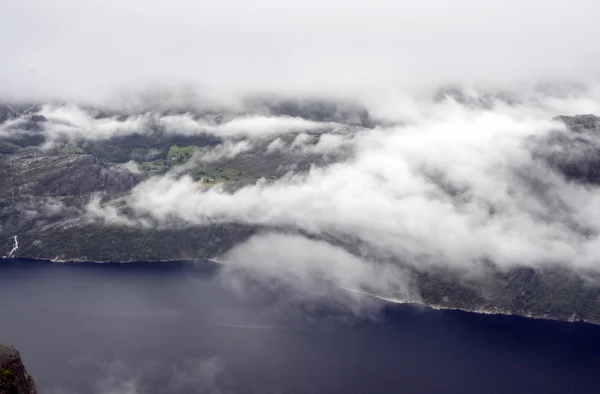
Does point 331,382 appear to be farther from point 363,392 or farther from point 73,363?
point 73,363

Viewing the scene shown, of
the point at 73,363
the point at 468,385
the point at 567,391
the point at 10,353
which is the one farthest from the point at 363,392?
the point at 10,353

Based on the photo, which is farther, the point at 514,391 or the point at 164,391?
the point at 514,391

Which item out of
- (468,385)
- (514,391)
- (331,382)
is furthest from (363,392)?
(514,391)

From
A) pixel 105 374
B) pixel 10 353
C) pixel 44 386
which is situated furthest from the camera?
pixel 105 374

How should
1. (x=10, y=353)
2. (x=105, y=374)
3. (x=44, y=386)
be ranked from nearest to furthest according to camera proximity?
(x=10, y=353) < (x=44, y=386) < (x=105, y=374)

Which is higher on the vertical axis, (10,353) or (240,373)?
(10,353)

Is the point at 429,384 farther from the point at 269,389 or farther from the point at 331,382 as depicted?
the point at 269,389
